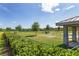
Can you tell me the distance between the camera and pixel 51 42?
13.6 ft

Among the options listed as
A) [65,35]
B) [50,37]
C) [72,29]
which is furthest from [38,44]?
[72,29]

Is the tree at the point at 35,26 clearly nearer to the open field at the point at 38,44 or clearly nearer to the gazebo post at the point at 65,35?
the open field at the point at 38,44

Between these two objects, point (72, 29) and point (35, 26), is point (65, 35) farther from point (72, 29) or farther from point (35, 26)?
point (35, 26)

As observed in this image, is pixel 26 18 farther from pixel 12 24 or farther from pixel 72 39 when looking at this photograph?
pixel 72 39

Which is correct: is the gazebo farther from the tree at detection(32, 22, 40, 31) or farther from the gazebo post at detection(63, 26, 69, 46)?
the tree at detection(32, 22, 40, 31)

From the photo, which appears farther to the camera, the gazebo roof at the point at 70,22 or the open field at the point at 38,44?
the open field at the point at 38,44

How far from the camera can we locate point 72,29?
13.5 feet

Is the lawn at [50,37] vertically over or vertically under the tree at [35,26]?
under

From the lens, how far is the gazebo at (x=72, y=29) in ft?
13.3

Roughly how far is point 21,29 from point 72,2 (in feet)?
3.46

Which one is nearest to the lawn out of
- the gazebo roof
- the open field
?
the open field

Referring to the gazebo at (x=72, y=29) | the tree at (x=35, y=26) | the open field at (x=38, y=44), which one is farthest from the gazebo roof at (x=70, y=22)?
the tree at (x=35, y=26)

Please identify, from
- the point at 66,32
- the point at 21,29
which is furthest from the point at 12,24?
the point at 66,32

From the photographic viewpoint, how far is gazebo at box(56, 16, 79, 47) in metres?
4.04
